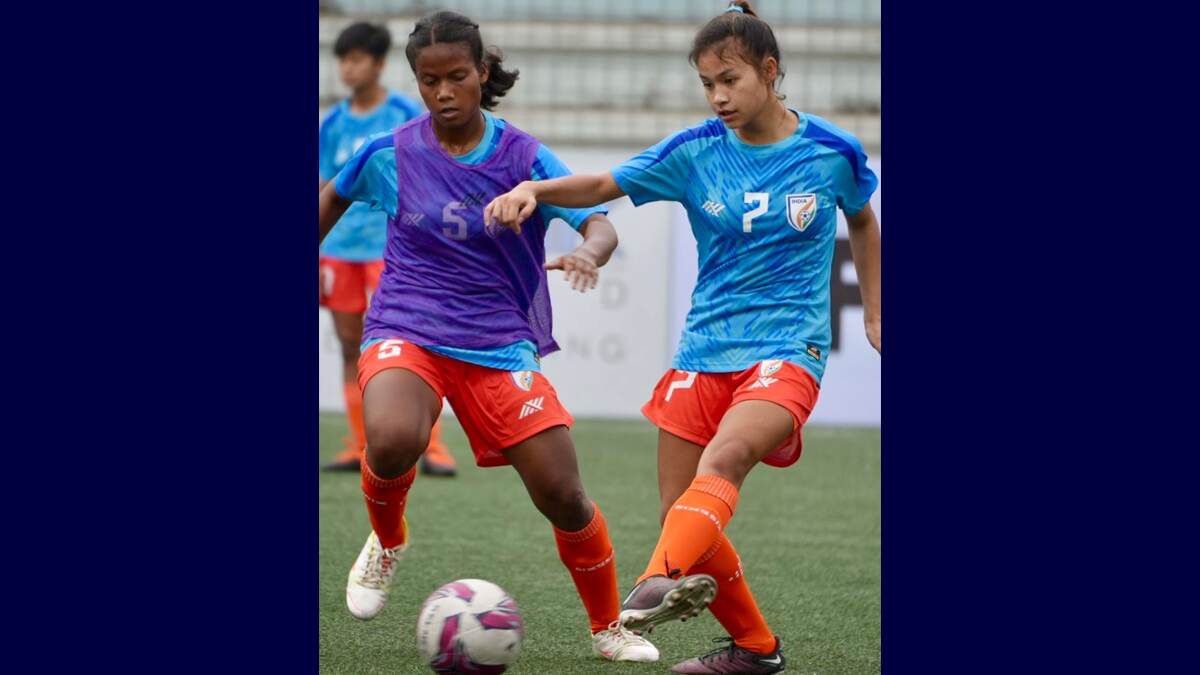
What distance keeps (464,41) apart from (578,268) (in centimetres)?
86

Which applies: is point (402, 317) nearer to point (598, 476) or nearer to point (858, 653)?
point (858, 653)

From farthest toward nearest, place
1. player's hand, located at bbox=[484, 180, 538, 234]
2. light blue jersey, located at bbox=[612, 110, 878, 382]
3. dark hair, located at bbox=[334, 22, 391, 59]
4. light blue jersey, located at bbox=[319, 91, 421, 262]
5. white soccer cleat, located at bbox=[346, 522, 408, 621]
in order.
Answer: light blue jersey, located at bbox=[319, 91, 421, 262] → dark hair, located at bbox=[334, 22, 391, 59] → white soccer cleat, located at bbox=[346, 522, 408, 621] → light blue jersey, located at bbox=[612, 110, 878, 382] → player's hand, located at bbox=[484, 180, 538, 234]

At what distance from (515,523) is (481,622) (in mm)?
3389

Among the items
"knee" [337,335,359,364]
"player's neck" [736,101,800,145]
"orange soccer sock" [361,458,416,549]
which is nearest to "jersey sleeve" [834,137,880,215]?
"player's neck" [736,101,800,145]

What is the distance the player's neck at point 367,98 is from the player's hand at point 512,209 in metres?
4.39

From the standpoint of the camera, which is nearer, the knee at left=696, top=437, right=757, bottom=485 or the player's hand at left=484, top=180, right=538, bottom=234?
the knee at left=696, top=437, right=757, bottom=485

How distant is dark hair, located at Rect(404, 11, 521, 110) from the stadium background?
8.40 feet

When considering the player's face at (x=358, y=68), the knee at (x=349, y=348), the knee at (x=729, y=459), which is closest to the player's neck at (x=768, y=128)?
the knee at (x=729, y=459)

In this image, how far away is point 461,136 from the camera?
5.08m

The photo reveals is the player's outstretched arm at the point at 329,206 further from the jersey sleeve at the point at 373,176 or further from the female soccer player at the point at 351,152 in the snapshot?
the female soccer player at the point at 351,152

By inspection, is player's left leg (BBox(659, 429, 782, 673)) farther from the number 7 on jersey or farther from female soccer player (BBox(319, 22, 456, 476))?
female soccer player (BBox(319, 22, 456, 476))

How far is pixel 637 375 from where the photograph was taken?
524 inches

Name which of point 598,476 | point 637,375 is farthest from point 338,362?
point 598,476

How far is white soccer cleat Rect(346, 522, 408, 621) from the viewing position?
5.21 meters
